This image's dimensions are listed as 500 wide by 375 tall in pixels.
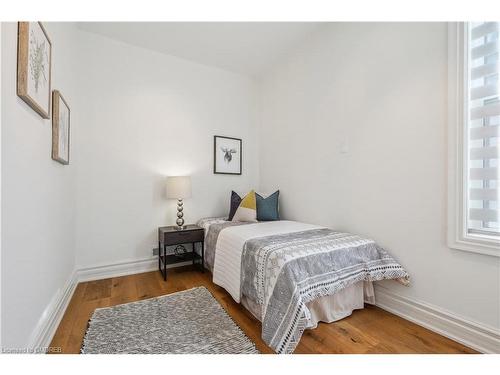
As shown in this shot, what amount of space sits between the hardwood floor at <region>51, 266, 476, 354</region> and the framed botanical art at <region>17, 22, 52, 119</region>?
145 centimetres

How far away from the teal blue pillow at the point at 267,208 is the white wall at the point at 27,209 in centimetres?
195

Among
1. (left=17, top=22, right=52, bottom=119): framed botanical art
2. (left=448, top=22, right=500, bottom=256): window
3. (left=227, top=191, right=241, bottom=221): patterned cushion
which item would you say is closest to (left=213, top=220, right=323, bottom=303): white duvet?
(left=227, top=191, right=241, bottom=221): patterned cushion

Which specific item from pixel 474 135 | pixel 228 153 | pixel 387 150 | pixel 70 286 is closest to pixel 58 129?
pixel 70 286

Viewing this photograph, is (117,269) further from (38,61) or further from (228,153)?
(38,61)

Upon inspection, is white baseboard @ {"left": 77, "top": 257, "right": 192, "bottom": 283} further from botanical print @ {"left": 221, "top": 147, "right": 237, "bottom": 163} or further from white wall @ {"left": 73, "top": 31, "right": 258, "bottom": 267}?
botanical print @ {"left": 221, "top": 147, "right": 237, "bottom": 163}

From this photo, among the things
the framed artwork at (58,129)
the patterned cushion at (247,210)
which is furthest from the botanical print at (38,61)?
the patterned cushion at (247,210)

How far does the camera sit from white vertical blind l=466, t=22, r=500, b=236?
1.40 meters

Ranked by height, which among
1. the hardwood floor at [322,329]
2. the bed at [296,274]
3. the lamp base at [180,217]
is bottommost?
the hardwood floor at [322,329]

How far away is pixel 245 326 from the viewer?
1.65 meters

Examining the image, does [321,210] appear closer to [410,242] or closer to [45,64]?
[410,242]

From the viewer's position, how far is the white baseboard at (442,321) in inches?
54.5

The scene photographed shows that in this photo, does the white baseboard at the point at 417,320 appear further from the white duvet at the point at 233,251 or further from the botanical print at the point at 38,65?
the botanical print at the point at 38,65

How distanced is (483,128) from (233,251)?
6.39ft
